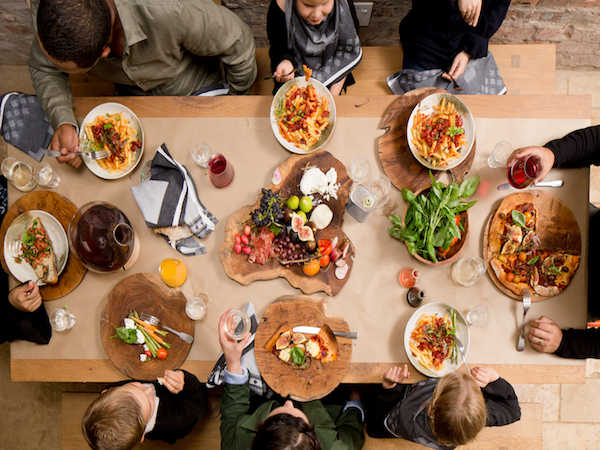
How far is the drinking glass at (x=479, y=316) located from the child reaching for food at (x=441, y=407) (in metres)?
0.24

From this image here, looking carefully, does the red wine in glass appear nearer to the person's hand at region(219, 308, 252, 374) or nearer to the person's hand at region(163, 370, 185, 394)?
the person's hand at region(219, 308, 252, 374)

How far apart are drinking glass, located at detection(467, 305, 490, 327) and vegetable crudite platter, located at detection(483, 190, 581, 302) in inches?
6.7

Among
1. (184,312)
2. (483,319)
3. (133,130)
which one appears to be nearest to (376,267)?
(483,319)

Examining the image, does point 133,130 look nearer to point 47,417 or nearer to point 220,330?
point 220,330

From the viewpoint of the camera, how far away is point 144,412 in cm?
196

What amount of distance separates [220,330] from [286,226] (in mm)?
650

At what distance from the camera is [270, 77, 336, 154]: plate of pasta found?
201cm

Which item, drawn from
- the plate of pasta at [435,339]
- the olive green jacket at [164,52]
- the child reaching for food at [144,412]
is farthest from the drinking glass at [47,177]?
the plate of pasta at [435,339]

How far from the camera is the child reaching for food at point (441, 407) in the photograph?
1738 millimetres

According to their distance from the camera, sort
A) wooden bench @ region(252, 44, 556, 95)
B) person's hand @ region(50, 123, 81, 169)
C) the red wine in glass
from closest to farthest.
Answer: the red wine in glass < person's hand @ region(50, 123, 81, 169) < wooden bench @ region(252, 44, 556, 95)

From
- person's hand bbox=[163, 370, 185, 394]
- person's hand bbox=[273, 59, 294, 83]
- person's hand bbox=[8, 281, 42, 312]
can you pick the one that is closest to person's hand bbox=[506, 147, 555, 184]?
person's hand bbox=[273, 59, 294, 83]

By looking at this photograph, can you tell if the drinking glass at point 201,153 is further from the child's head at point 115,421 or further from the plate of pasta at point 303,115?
the child's head at point 115,421

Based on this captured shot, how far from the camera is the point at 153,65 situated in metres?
2.14

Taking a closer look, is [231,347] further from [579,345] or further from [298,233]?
[579,345]
